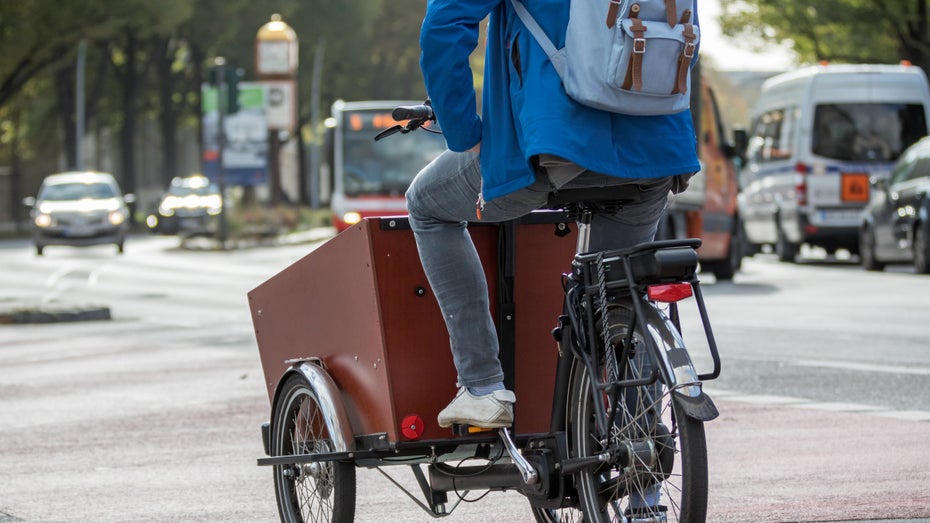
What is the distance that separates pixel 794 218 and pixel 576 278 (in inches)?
858

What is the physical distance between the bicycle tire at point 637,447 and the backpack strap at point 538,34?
609 millimetres

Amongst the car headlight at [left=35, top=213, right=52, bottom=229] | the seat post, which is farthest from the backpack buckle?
the car headlight at [left=35, top=213, right=52, bottom=229]

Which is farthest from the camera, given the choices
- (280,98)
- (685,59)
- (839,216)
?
(280,98)

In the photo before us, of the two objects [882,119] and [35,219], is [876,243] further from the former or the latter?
[35,219]

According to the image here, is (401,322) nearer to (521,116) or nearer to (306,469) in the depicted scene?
(306,469)

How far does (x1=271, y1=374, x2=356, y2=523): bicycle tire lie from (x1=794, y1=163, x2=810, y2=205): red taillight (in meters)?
20.7

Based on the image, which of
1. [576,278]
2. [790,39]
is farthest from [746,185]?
[576,278]

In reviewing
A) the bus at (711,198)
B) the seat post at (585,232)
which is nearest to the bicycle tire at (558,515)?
the seat post at (585,232)

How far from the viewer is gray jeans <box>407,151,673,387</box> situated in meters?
4.36

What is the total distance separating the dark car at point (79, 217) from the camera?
3638 cm

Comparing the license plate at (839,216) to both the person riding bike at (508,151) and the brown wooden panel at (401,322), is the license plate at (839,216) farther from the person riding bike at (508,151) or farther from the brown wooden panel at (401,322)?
the person riding bike at (508,151)

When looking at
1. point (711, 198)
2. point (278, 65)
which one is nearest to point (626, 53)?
point (711, 198)

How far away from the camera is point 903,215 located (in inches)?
839

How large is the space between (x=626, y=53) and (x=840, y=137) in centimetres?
2188
